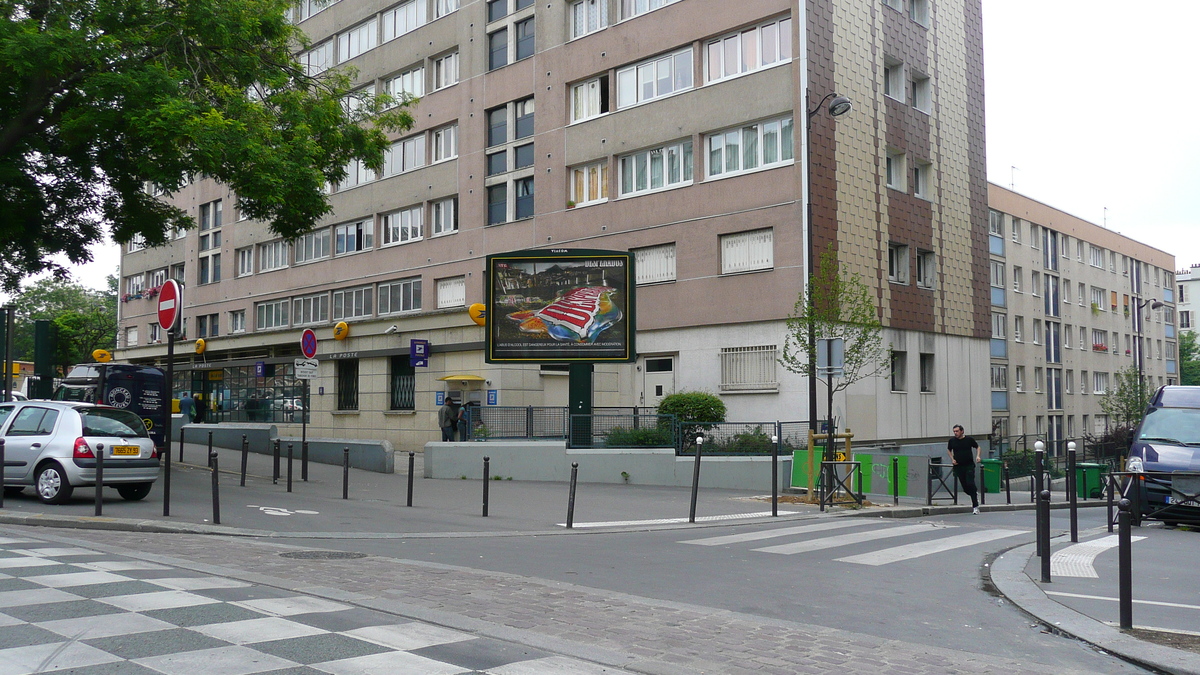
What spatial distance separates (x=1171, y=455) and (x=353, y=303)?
31.3 m

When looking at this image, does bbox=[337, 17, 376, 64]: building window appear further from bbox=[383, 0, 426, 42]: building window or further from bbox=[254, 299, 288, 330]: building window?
bbox=[254, 299, 288, 330]: building window

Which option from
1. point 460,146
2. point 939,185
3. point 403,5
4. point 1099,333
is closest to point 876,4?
point 939,185

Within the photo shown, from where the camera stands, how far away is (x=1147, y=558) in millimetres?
11336

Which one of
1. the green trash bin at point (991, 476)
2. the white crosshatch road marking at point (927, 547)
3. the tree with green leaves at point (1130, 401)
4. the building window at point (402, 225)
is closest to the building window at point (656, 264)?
the green trash bin at point (991, 476)

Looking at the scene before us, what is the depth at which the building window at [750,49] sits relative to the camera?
26.5m

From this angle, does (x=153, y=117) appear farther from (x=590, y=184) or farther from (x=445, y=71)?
(x=445, y=71)

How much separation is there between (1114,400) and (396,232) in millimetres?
34446

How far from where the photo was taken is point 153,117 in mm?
17234

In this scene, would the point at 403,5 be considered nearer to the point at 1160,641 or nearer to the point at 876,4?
the point at 876,4

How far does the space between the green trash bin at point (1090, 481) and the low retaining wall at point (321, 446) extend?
58.6 ft

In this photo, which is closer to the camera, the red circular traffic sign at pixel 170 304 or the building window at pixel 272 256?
the red circular traffic sign at pixel 170 304

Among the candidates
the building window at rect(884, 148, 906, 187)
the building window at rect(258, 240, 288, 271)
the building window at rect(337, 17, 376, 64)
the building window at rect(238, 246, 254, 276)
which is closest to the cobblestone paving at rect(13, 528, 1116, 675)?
the building window at rect(884, 148, 906, 187)

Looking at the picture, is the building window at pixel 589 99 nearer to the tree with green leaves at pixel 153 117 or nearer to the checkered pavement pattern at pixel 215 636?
the tree with green leaves at pixel 153 117

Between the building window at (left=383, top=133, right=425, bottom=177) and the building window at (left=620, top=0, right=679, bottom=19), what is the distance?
10687 mm
